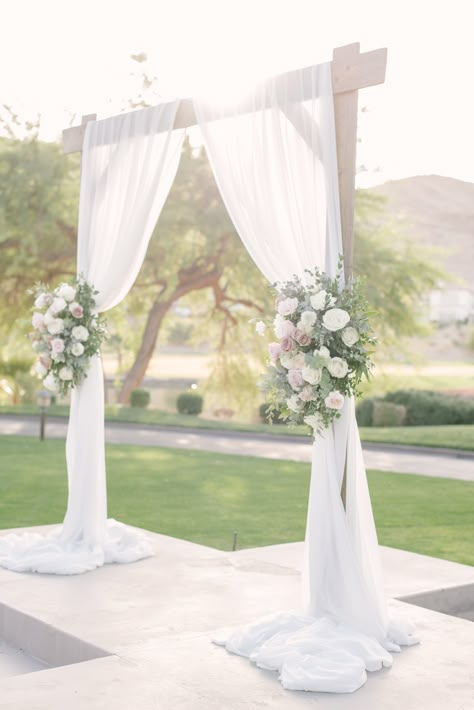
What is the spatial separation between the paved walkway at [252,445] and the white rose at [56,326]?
8148 millimetres

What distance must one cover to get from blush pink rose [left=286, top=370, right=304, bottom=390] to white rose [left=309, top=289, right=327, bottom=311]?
0.34 m

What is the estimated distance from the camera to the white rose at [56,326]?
674 centimetres

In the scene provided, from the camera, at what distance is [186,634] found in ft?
15.8

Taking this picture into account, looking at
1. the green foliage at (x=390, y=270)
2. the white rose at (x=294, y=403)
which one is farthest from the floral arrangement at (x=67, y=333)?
the green foliage at (x=390, y=270)

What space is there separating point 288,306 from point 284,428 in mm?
15343

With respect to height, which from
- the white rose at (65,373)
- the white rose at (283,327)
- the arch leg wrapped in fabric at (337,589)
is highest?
the white rose at (283,327)

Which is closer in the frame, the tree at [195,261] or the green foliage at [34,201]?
the green foliage at [34,201]

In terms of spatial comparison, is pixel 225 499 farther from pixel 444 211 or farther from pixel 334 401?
pixel 444 211

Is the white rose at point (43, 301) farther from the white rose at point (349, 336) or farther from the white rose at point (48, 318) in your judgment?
the white rose at point (349, 336)

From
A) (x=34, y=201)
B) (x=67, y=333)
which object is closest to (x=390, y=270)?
(x=34, y=201)

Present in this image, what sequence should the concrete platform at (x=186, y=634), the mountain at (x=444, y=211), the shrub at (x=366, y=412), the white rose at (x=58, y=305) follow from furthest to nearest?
1. the mountain at (x=444, y=211)
2. the shrub at (x=366, y=412)
3. the white rose at (x=58, y=305)
4. the concrete platform at (x=186, y=634)

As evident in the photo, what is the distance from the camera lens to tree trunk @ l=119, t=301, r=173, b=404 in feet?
82.2

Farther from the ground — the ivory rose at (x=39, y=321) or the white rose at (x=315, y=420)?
the ivory rose at (x=39, y=321)

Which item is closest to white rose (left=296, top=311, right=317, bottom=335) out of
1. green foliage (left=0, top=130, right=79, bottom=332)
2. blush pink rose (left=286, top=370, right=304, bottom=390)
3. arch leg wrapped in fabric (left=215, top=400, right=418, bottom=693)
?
blush pink rose (left=286, top=370, right=304, bottom=390)
